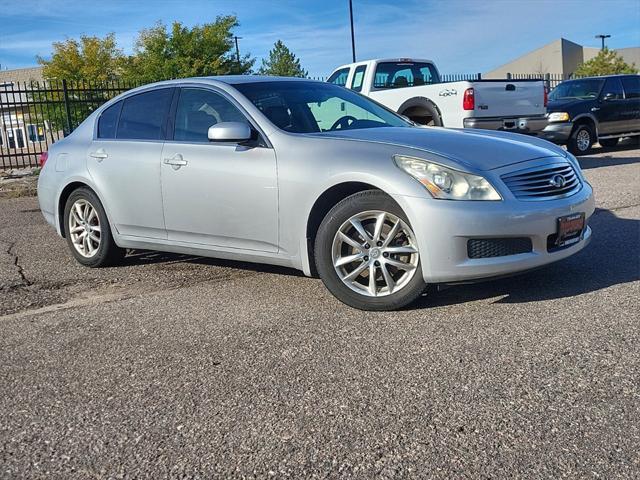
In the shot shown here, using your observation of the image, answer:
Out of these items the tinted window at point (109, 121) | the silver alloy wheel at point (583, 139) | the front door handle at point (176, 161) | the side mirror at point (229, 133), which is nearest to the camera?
the side mirror at point (229, 133)

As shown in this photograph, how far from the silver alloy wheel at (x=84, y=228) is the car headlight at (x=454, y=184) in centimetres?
314

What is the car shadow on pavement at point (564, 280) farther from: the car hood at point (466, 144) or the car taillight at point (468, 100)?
the car taillight at point (468, 100)

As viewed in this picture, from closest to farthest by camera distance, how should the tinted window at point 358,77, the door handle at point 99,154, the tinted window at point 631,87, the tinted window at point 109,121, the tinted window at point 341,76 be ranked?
1. the door handle at point 99,154
2. the tinted window at point 109,121
3. the tinted window at point 358,77
4. the tinted window at point 341,76
5. the tinted window at point 631,87

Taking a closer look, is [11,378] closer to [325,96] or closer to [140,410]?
[140,410]

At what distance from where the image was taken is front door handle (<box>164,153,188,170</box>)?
5074mm

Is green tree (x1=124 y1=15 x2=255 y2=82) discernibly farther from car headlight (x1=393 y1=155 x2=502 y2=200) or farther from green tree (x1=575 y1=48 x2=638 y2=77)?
car headlight (x1=393 y1=155 x2=502 y2=200)

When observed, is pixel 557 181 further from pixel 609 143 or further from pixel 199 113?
pixel 609 143

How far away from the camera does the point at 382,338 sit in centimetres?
376

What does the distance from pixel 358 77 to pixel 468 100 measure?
9.13 ft

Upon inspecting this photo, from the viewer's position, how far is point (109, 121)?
5957mm

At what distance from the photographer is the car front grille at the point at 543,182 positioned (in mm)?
4090

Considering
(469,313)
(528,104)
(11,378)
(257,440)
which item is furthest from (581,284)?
(528,104)

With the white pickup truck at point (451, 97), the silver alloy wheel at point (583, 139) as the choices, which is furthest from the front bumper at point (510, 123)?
the silver alloy wheel at point (583, 139)

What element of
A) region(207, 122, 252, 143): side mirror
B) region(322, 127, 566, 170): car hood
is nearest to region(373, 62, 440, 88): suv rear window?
region(322, 127, 566, 170): car hood
